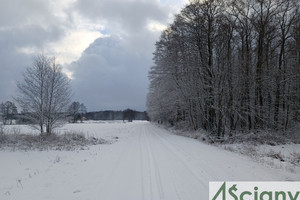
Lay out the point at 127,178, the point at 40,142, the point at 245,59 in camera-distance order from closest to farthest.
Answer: the point at 127,178, the point at 40,142, the point at 245,59

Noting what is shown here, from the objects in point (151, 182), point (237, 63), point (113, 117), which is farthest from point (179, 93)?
point (113, 117)

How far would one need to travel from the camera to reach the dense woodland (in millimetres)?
16250

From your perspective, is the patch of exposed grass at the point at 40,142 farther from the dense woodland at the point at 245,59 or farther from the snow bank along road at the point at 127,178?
the dense woodland at the point at 245,59

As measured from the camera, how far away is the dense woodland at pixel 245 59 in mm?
16250

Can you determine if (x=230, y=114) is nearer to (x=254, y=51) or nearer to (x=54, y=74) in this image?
(x=254, y=51)

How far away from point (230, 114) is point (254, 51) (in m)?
6.51

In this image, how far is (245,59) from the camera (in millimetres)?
15719

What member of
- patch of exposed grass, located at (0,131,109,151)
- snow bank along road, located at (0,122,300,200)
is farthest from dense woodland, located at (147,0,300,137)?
patch of exposed grass, located at (0,131,109,151)

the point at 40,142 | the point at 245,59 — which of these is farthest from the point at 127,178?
the point at 245,59

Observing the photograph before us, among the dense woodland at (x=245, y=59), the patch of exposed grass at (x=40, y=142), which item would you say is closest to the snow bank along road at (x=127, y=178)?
the patch of exposed grass at (x=40, y=142)

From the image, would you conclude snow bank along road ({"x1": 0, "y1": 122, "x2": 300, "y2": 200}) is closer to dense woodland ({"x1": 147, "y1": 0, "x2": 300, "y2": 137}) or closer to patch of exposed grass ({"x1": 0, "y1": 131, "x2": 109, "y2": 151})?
patch of exposed grass ({"x1": 0, "y1": 131, "x2": 109, "y2": 151})

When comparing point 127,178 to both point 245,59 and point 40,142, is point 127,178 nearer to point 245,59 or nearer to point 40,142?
point 40,142

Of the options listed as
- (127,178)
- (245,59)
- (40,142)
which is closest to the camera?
(127,178)

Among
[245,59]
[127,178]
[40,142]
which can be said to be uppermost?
[245,59]
